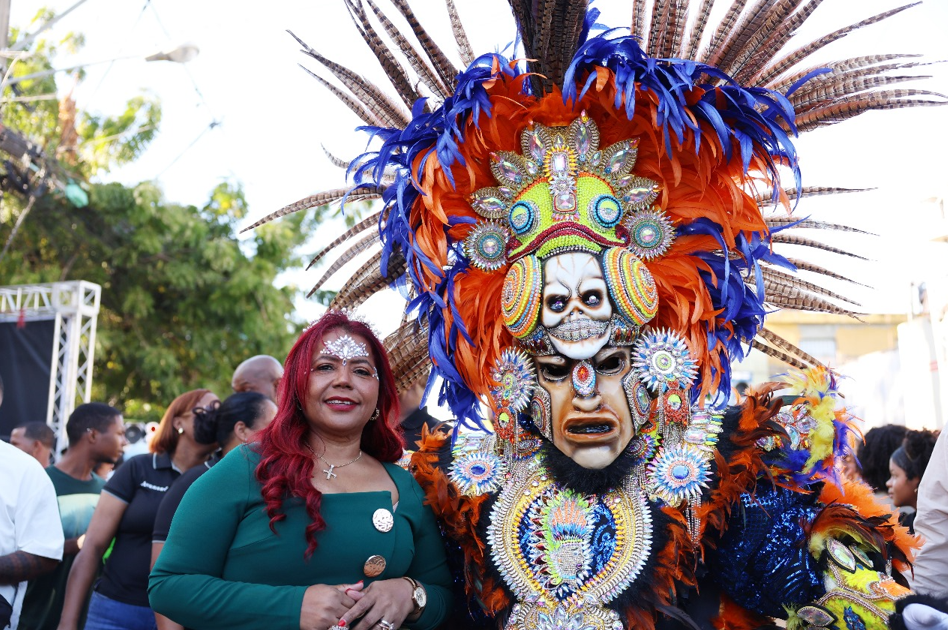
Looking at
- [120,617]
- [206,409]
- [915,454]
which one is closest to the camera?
[120,617]

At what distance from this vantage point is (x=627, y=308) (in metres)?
2.62

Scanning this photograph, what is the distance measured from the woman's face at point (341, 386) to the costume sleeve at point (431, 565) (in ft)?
1.00

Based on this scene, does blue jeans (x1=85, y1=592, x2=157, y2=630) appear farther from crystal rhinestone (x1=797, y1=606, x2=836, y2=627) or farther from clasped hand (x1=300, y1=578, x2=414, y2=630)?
crystal rhinestone (x1=797, y1=606, x2=836, y2=627)

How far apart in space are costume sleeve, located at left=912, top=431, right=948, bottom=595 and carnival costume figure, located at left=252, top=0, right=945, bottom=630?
1.32ft

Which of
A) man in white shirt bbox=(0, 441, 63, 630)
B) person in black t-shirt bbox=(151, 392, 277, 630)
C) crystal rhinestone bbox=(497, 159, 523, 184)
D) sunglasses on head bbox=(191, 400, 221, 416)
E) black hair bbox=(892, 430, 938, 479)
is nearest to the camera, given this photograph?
crystal rhinestone bbox=(497, 159, 523, 184)

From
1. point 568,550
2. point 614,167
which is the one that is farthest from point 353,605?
point 614,167

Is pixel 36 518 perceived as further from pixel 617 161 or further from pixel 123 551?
pixel 617 161

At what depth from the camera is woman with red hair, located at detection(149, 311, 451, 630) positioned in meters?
2.19

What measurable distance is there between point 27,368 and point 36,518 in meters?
5.52

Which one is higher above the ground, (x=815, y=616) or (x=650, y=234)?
(x=650, y=234)

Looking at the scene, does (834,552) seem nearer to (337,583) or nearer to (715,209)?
(715,209)

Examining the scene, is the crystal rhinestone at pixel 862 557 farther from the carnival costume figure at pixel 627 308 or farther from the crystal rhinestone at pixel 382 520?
the crystal rhinestone at pixel 382 520

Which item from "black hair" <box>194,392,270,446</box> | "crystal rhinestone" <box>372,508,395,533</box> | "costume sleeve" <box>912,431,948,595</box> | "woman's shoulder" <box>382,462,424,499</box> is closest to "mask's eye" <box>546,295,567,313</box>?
"woman's shoulder" <box>382,462,424,499</box>

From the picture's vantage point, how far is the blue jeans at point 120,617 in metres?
3.49
